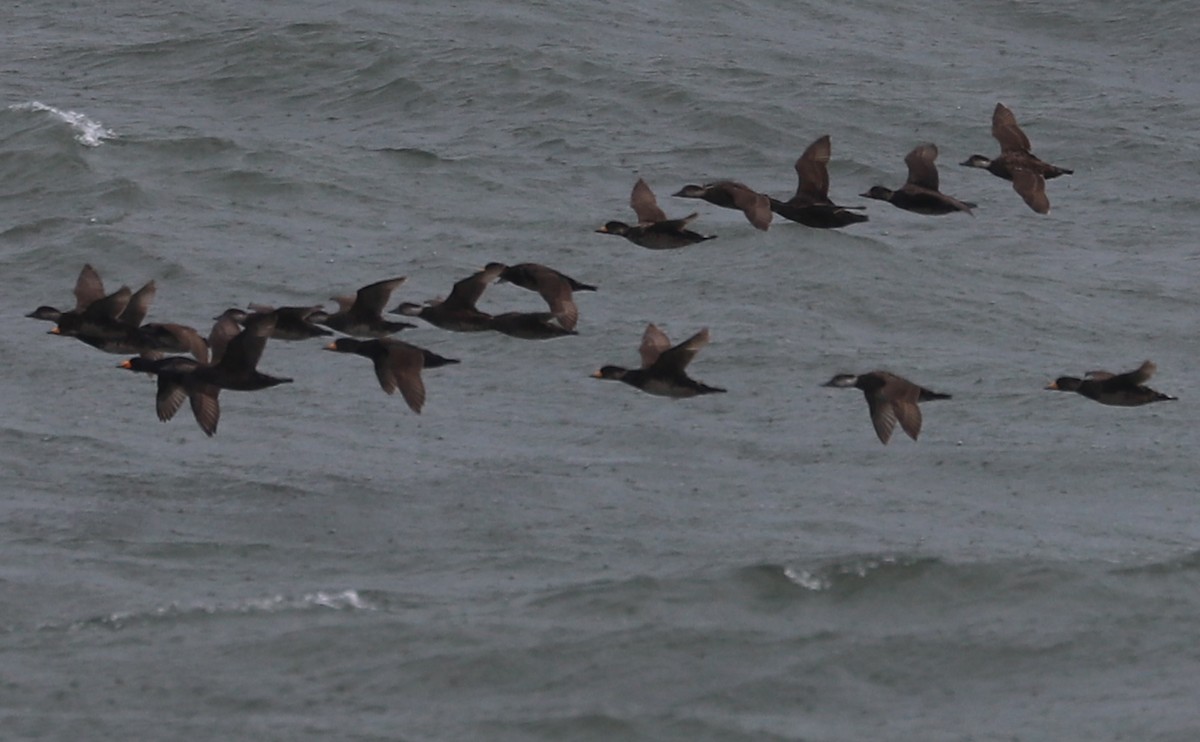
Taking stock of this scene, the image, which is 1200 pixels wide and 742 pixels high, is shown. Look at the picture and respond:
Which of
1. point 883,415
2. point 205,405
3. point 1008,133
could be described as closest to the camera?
point 883,415

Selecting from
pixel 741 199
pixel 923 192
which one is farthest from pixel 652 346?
pixel 923 192

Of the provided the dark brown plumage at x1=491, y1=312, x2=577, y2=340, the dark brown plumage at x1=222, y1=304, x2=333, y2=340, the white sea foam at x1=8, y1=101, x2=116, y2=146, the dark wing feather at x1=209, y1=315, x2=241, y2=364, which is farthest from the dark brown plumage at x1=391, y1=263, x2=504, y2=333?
the white sea foam at x1=8, y1=101, x2=116, y2=146

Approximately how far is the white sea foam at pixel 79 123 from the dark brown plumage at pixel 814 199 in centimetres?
2028

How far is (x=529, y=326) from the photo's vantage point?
90.2 ft

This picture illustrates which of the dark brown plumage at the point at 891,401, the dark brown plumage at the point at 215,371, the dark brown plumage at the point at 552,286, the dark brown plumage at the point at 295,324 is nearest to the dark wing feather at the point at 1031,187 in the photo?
the dark brown plumage at the point at 891,401

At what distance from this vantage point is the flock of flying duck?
27.0 metres

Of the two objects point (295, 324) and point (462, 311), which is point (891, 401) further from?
point (295, 324)

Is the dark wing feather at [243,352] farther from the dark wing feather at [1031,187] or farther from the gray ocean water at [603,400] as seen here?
the dark wing feather at [1031,187]

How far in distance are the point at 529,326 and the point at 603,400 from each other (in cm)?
939

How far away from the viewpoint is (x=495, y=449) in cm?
3516

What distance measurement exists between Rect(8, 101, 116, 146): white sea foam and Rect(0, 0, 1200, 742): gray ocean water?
15cm

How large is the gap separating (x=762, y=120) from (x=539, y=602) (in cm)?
1748

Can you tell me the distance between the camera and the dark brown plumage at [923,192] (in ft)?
92.6

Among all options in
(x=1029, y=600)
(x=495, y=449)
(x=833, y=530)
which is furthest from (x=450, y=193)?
(x=1029, y=600)
